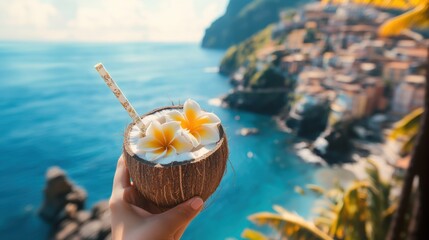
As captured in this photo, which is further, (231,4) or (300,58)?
(231,4)

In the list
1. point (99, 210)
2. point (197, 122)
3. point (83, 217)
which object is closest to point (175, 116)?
point (197, 122)

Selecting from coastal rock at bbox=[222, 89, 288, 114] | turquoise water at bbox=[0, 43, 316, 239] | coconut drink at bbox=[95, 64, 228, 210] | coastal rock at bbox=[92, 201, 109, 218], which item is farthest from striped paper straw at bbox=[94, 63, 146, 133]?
coastal rock at bbox=[222, 89, 288, 114]

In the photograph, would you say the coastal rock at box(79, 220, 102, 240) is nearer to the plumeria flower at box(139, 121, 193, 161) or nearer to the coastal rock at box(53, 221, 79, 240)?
the coastal rock at box(53, 221, 79, 240)

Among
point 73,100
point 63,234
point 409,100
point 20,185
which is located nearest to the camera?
point 63,234


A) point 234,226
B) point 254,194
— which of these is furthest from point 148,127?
point 254,194

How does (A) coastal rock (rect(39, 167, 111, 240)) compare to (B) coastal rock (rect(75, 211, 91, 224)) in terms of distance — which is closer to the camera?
(A) coastal rock (rect(39, 167, 111, 240))

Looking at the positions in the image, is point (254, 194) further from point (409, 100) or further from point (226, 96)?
point (226, 96)
